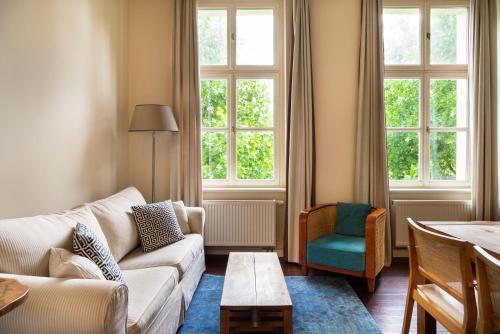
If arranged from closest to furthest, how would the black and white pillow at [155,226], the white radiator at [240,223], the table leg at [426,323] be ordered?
the table leg at [426,323]
the black and white pillow at [155,226]
the white radiator at [240,223]

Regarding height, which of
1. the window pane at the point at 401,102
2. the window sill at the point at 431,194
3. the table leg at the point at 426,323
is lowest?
the table leg at the point at 426,323

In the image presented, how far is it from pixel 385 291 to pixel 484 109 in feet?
7.73

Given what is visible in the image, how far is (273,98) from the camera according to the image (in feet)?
12.1

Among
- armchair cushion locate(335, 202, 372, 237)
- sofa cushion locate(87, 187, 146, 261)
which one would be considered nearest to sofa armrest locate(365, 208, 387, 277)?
armchair cushion locate(335, 202, 372, 237)

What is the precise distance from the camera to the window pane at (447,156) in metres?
3.66

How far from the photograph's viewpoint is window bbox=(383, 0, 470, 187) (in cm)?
362

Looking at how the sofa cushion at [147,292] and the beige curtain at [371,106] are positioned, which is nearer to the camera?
the sofa cushion at [147,292]

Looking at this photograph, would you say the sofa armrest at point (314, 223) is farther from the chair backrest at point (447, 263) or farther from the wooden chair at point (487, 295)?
the wooden chair at point (487, 295)

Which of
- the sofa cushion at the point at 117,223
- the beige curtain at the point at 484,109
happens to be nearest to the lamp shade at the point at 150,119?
the sofa cushion at the point at 117,223

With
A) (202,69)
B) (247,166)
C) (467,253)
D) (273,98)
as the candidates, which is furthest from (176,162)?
(467,253)

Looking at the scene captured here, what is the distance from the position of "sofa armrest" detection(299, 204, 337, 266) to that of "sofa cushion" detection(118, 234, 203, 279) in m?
1.06

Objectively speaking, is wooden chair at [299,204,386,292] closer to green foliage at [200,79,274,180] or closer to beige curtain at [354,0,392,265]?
beige curtain at [354,0,392,265]

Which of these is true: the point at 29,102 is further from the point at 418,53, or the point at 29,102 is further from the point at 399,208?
the point at 418,53

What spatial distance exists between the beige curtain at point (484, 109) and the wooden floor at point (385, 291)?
113cm
